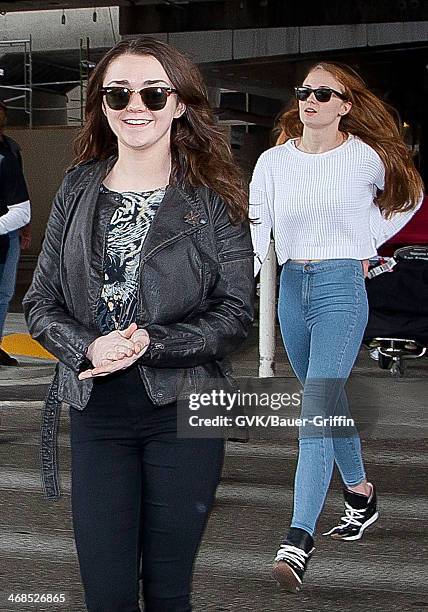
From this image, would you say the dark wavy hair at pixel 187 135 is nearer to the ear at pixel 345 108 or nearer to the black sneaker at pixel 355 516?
the ear at pixel 345 108

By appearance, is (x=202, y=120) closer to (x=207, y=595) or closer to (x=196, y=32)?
(x=207, y=595)

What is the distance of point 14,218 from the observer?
823 centimetres

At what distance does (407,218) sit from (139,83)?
2.37 metres

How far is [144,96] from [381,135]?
6.99 ft

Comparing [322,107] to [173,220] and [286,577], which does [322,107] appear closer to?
[286,577]

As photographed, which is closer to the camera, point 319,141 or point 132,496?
point 132,496

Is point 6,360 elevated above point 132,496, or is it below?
below

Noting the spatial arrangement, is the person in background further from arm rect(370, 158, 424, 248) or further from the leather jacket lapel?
the leather jacket lapel

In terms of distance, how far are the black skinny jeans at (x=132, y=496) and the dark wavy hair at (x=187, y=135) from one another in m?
0.55

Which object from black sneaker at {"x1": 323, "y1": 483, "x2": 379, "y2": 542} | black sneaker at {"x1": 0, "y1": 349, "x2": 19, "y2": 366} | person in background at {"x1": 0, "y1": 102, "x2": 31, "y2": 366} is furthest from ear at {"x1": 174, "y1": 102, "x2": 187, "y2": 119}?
black sneaker at {"x1": 0, "y1": 349, "x2": 19, "y2": 366}

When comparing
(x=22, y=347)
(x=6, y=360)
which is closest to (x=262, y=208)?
(x=6, y=360)

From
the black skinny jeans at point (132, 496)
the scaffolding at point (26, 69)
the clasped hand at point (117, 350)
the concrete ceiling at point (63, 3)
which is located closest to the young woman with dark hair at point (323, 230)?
the black skinny jeans at point (132, 496)

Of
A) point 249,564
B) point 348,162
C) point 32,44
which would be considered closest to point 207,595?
point 249,564

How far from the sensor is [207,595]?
458 centimetres
